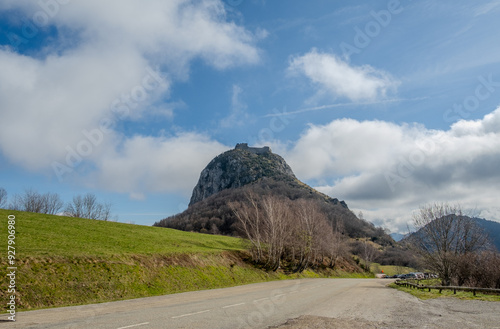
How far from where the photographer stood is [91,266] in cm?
2173

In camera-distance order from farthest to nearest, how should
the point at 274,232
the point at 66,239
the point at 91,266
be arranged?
the point at 274,232 < the point at 66,239 < the point at 91,266

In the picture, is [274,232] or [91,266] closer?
[91,266]

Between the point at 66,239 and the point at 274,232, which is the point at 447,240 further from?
the point at 66,239

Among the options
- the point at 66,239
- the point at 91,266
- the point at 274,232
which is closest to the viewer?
the point at 91,266

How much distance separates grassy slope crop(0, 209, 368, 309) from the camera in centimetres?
1762

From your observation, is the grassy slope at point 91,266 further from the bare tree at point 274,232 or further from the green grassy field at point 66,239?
the bare tree at point 274,232

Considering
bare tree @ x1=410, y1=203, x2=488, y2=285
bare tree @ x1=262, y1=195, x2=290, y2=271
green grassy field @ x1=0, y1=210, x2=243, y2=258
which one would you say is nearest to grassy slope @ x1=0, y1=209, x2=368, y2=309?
green grassy field @ x1=0, y1=210, x2=243, y2=258

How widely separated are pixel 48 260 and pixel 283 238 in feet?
118

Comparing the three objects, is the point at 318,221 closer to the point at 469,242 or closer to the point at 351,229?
the point at 469,242

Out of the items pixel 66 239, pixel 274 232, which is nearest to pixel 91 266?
pixel 66 239

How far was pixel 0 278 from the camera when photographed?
15883 mm

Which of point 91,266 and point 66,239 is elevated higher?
point 66,239

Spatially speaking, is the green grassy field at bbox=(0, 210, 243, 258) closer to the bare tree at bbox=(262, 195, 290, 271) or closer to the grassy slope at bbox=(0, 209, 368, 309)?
the grassy slope at bbox=(0, 209, 368, 309)

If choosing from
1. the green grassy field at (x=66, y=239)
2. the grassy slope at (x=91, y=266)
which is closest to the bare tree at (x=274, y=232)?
the grassy slope at (x=91, y=266)
